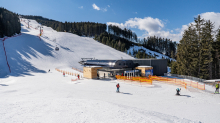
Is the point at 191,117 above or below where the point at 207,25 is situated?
below

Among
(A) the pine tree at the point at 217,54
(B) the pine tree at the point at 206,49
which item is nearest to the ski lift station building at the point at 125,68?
(B) the pine tree at the point at 206,49

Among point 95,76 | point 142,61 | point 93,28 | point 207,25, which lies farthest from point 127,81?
point 93,28

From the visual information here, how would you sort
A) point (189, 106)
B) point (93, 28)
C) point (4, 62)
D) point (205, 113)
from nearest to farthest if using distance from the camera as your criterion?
point (205, 113) → point (189, 106) → point (4, 62) → point (93, 28)

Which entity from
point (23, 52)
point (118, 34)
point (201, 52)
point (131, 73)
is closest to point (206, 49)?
point (201, 52)

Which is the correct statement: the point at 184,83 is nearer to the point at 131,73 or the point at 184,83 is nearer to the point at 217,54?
the point at 131,73

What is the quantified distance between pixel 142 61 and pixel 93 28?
9791 cm

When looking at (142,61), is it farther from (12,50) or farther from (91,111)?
(12,50)

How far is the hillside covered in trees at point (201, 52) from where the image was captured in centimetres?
3012

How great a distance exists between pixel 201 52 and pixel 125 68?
66.7ft

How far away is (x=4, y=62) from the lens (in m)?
37.9

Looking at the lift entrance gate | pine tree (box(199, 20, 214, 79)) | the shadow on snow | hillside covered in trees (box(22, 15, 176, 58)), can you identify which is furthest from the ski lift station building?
hillside covered in trees (box(22, 15, 176, 58))

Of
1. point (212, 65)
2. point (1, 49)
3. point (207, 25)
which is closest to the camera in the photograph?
point (207, 25)

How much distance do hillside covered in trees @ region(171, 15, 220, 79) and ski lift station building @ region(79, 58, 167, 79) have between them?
24.2ft

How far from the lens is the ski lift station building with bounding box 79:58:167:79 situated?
27.0m
